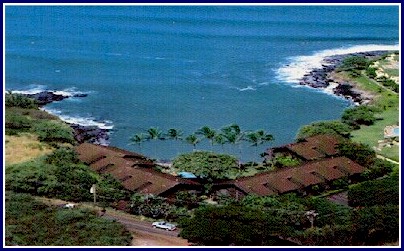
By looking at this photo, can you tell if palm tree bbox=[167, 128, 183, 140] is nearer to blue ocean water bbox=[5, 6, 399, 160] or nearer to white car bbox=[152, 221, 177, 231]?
blue ocean water bbox=[5, 6, 399, 160]

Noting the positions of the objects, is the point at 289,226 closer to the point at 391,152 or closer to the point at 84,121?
the point at 391,152

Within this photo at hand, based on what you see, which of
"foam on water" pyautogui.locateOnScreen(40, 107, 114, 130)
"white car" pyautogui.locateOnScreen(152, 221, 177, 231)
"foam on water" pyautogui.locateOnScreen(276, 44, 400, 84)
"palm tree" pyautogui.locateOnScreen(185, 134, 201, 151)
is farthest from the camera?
"foam on water" pyautogui.locateOnScreen(276, 44, 400, 84)

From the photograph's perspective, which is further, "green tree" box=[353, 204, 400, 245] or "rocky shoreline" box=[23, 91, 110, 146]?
"rocky shoreline" box=[23, 91, 110, 146]

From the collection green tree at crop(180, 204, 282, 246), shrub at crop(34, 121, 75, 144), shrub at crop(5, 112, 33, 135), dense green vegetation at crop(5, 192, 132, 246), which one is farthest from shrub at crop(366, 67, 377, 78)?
dense green vegetation at crop(5, 192, 132, 246)

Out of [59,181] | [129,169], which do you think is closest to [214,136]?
[129,169]

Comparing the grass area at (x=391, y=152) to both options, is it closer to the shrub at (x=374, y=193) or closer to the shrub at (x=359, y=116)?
the shrub at (x=359, y=116)

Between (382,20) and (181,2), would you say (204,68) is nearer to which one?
(382,20)
